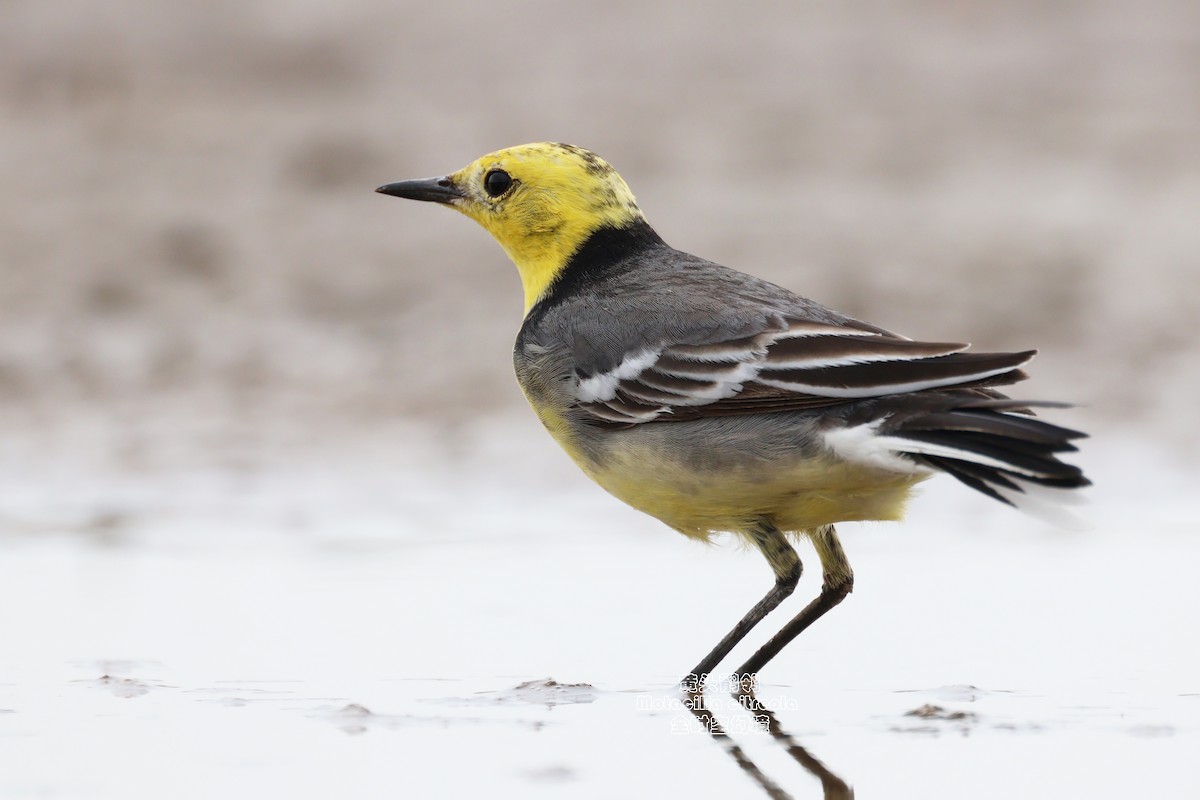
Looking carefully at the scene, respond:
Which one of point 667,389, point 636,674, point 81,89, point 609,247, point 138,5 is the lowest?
point 636,674

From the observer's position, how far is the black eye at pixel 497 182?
6516 millimetres

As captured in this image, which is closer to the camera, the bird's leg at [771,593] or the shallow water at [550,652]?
the shallow water at [550,652]

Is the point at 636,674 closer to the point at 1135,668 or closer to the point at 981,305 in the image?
the point at 1135,668

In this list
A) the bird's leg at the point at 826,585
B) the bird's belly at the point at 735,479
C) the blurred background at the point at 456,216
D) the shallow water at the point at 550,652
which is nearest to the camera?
the shallow water at the point at 550,652

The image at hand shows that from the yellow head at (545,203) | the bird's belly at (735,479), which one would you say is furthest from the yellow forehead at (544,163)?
the bird's belly at (735,479)

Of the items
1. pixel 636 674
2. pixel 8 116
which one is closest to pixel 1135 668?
pixel 636 674

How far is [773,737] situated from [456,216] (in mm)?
8874

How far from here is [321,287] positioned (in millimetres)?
12078

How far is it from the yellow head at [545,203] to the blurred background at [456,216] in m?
2.68

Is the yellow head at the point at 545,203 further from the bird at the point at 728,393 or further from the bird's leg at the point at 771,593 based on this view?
the bird's leg at the point at 771,593

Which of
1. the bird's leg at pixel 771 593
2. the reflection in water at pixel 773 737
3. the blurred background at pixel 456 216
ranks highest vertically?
the blurred background at pixel 456 216

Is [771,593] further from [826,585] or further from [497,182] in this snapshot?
[497,182]

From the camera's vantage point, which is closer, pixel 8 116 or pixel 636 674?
pixel 636 674

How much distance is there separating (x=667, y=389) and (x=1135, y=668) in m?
1.79
